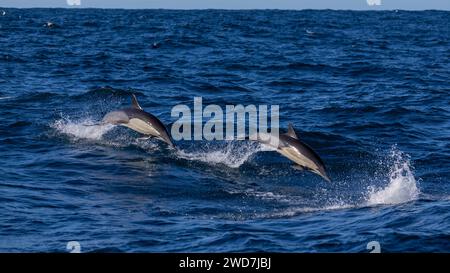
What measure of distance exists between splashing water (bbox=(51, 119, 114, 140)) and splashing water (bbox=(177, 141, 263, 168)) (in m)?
2.60

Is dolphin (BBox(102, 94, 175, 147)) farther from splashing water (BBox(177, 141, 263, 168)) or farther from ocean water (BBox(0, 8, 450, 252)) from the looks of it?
splashing water (BBox(177, 141, 263, 168))

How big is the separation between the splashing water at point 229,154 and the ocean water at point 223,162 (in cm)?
4

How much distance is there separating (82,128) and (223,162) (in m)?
4.57

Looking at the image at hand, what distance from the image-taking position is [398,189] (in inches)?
576

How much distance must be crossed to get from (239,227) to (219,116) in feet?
34.8

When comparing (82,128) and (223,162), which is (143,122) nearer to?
(223,162)

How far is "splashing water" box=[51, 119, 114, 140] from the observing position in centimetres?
1937

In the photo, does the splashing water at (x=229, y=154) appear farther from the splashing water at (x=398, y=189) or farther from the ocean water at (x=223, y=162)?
the splashing water at (x=398, y=189)

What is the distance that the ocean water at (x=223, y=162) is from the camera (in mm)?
11406

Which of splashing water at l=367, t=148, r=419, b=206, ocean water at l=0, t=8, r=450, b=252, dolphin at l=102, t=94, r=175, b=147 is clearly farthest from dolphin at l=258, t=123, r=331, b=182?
dolphin at l=102, t=94, r=175, b=147

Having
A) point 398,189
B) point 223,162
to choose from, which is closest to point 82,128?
point 223,162

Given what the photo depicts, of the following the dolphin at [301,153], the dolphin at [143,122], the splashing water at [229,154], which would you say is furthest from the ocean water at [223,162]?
the dolphin at [143,122]
